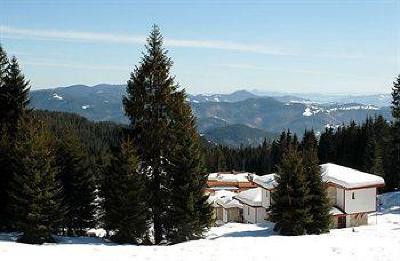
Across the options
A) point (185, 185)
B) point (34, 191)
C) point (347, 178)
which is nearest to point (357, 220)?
point (347, 178)

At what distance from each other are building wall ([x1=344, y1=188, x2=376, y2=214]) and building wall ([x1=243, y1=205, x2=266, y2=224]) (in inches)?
557

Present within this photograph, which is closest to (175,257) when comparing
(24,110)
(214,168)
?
(24,110)

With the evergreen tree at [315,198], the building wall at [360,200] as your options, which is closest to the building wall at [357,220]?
the building wall at [360,200]

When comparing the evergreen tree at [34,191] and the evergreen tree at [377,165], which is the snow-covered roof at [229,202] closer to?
the evergreen tree at [377,165]

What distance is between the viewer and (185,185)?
105 feet

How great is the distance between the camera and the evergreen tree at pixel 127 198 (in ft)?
102

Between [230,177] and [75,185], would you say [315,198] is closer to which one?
[75,185]

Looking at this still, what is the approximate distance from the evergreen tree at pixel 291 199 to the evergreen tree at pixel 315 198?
519 mm

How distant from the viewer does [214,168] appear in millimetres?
134875

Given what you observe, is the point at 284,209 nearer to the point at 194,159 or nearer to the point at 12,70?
the point at 194,159

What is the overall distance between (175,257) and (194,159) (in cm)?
986

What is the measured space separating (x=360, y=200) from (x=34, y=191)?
95.0 feet

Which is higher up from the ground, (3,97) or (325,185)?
(3,97)

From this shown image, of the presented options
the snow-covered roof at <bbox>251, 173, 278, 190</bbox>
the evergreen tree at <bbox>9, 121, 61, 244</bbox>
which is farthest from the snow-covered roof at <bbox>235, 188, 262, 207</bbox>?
the evergreen tree at <bbox>9, 121, 61, 244</bbox>
